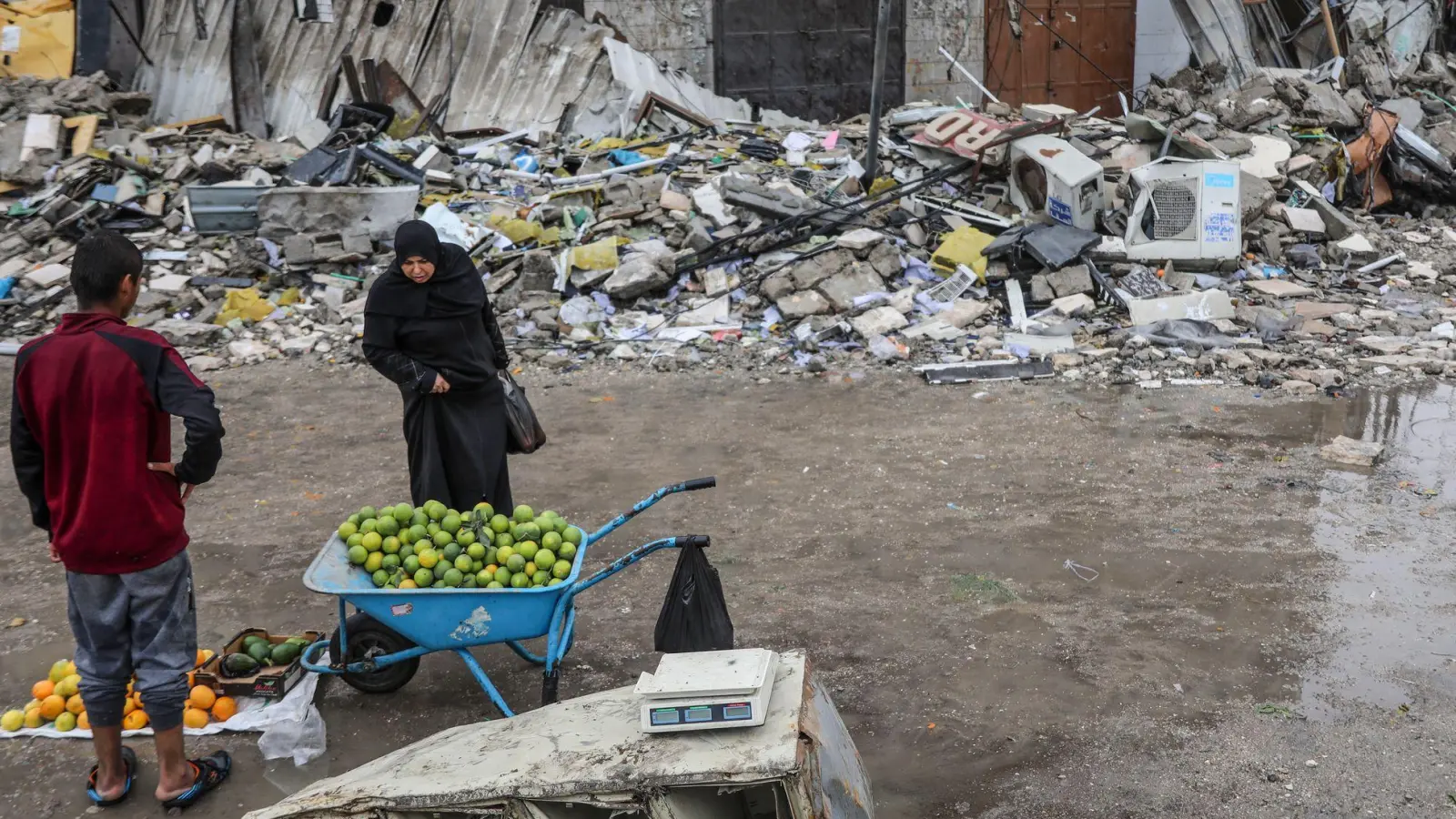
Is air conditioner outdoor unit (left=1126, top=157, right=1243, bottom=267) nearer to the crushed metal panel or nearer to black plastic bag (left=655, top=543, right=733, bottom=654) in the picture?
black plastic bag (left=655, top=543, right=733, bottom=654)

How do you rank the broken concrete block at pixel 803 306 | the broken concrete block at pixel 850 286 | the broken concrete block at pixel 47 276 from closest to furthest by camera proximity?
the broken concrete block at pixel 803 306
the broken concrete block at pixel 850 286
the broken concrete block at pixel 47 276

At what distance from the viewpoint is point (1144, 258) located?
9.88 metres

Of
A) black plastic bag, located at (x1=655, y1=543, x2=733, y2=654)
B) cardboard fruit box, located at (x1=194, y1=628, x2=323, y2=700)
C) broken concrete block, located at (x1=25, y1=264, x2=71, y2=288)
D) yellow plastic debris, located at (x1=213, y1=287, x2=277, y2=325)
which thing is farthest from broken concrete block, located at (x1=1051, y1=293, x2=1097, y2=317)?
broken concrete block, located at (x1=25, y1=264, x2=71, y2=288)

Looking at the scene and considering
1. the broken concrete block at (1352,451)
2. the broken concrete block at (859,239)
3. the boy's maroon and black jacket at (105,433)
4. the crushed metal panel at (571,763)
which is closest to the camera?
the crushed metal panel at (571,763)

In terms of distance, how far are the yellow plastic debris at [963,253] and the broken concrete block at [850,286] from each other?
1.91 ft

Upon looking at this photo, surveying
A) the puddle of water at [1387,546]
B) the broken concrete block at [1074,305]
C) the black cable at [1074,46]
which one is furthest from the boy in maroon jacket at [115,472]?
the black cable at [1074,46]

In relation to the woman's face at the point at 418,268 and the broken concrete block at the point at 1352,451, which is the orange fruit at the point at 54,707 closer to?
the woman's face at the point at 418,268

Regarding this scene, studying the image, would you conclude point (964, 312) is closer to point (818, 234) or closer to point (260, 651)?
point (818, 234)

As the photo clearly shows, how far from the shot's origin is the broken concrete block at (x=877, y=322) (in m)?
9.15

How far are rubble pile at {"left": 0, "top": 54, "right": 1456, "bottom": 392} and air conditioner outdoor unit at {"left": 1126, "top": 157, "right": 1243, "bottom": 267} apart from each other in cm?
2

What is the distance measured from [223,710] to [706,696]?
7.17 feet

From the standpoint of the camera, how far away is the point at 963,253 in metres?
10.1

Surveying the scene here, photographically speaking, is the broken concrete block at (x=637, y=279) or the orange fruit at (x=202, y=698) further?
the broken concrete block at (x=637, y=279)

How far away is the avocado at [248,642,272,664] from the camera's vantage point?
4160 millimetres
